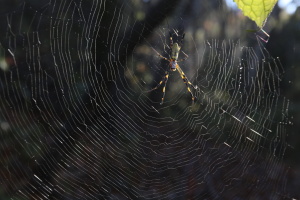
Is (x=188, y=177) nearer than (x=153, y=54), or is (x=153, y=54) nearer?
(x=153, y=54)

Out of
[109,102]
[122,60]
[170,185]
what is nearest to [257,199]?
[170,185]

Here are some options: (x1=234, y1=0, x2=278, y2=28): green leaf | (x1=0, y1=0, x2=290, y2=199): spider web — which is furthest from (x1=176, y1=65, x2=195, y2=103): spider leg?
(x1=234, y1=0, x2=278, y2=28): green leaf

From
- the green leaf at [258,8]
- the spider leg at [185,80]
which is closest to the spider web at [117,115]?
the spider leg at [185,80]

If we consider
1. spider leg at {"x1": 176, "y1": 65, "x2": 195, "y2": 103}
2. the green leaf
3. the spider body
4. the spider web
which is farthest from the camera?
spider leg at {"x1": 176, "y1": 65, "x2": 195, "y2": 103}

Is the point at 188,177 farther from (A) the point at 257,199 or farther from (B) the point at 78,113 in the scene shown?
(B) the point at 78,113

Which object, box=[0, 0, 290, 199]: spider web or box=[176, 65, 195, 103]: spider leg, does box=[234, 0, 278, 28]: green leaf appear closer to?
box=[0, 0, 290, 199]: spider web

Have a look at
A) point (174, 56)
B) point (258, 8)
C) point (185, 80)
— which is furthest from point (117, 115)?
point (258, 8)
